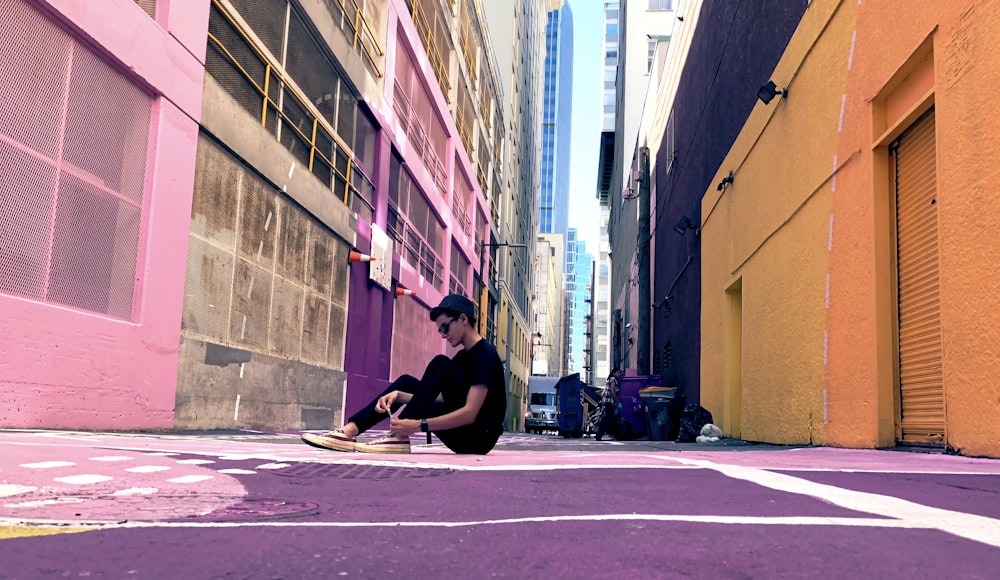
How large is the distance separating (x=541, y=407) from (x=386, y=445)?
37.8 m

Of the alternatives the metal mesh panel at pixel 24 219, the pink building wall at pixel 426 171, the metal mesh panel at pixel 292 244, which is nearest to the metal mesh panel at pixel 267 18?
the metal mesh panel at pixel 292 244

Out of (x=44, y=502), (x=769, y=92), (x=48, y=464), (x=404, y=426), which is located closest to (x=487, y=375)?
(x=404, y=426)

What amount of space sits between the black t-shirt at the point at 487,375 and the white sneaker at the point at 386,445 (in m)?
0.51

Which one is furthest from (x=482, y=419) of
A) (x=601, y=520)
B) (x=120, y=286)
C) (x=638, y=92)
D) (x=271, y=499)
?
(x=638, y=92)

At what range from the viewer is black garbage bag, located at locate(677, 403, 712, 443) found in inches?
507

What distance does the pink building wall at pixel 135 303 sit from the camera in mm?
7012

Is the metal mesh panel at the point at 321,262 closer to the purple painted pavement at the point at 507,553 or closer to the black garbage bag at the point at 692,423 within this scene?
the black garbage bag at the point at 692,423

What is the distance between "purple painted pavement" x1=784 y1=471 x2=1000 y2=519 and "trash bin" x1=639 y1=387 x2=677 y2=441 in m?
9.58

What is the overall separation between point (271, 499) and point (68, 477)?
0.94 metres

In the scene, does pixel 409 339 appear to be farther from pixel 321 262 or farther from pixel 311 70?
pixel 311 70

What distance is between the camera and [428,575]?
1.89 m

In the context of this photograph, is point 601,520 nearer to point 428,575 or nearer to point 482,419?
point 428,575

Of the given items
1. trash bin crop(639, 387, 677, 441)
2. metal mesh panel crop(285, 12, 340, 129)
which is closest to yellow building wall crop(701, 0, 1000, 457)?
trash bin crop(639, 387, 677, 441)

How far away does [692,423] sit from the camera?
13.0m
